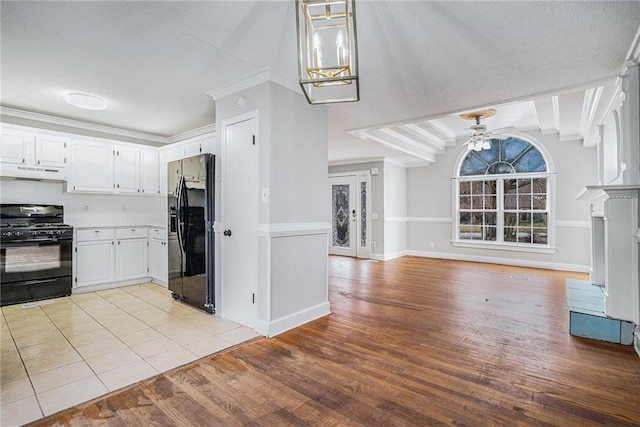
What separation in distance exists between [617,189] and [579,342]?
4.41ft

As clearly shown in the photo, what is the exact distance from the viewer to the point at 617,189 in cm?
251

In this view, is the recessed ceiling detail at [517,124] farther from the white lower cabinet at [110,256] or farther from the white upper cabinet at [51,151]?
the white upper cabinet at [51,151]

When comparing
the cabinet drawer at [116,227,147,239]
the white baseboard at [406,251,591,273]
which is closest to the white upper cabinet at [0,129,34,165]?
the cabinet drawer at [116,227,147,239]

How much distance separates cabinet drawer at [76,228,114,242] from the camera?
4.30m

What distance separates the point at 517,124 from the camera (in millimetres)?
5812

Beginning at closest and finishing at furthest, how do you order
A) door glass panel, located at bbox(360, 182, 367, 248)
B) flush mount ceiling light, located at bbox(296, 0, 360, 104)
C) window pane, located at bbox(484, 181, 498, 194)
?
1. flush mount ceiling light, located at bbox(296, 0, 360, 104)
2. window pane, located at bbox(484, 181, 498, 194)
3. door glass panel, located at bbox(360, 182, 367, 248)

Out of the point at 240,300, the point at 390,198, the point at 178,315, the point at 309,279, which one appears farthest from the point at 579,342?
the point at 390,198

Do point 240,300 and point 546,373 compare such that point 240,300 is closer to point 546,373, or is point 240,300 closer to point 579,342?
point 546,373

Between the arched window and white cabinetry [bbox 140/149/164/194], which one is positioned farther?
the arched window

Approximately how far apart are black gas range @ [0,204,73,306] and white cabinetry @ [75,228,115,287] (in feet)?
0.50

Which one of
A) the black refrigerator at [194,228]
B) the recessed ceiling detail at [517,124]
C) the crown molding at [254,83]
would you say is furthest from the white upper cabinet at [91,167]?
the recessed ceiling detail at [517,124]

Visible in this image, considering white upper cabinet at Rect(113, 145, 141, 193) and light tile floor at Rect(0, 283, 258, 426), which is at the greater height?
white upper cabinet at Rect(113, 145, 141, 193)

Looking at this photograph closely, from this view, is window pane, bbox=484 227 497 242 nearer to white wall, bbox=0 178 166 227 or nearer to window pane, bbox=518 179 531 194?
window pane, bbox=518 179 531 194

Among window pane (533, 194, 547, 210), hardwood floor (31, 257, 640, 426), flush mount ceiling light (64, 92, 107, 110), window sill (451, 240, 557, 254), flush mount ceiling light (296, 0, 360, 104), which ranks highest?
flush mount ceiling light (64, 92, 107, 110)
